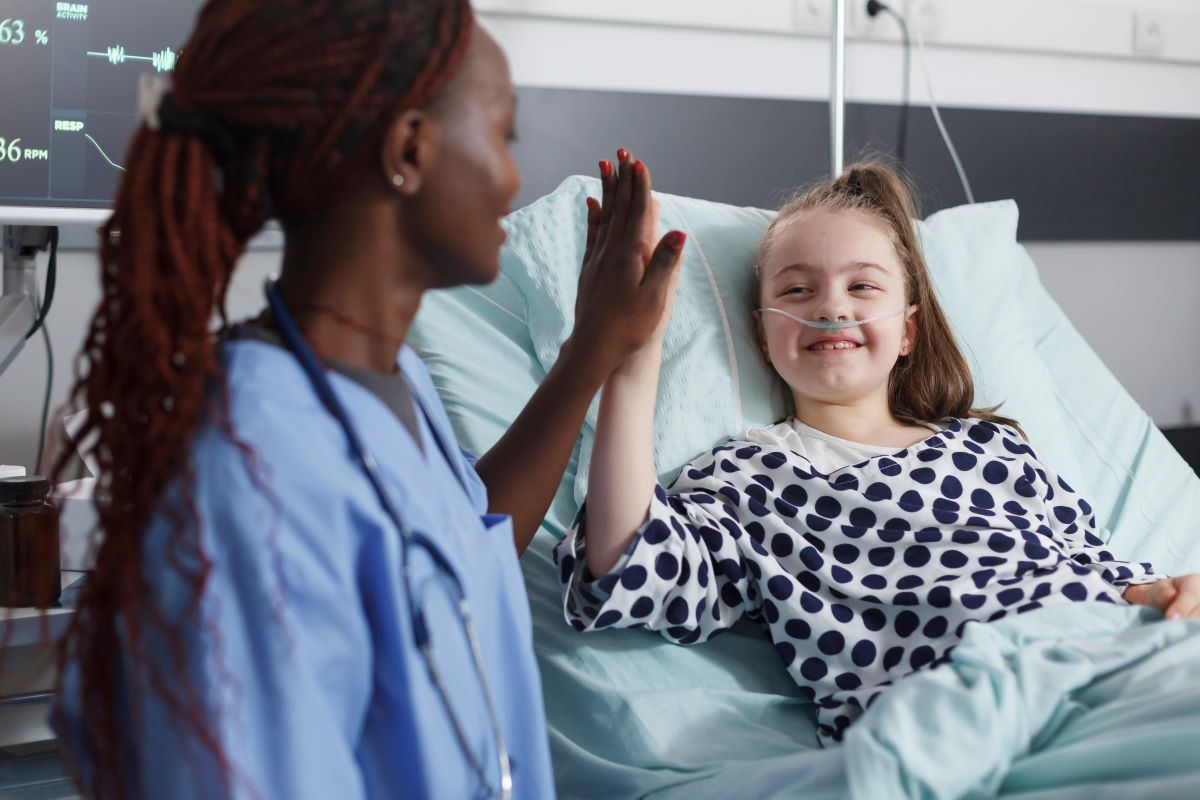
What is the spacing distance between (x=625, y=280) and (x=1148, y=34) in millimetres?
2059

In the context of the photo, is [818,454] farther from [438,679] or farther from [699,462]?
[438,679]

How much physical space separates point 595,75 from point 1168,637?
57.1 inches

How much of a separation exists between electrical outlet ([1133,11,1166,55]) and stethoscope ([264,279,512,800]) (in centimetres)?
237

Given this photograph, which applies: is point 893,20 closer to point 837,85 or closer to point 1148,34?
point 837,85

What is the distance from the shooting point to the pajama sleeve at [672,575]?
3.75 feet

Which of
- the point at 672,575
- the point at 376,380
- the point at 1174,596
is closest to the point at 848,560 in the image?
the point at 672,575

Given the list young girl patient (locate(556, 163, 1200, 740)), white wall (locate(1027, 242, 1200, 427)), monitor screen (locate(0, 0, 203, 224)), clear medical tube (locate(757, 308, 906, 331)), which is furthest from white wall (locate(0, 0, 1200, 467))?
clear medical tube (locate(757, 308, 906, 331))

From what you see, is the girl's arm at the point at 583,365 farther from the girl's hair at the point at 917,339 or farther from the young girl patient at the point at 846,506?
the girl's hair at the point at 917,339

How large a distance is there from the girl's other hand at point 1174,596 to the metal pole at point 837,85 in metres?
1.12

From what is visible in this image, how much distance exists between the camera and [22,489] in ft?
4.14

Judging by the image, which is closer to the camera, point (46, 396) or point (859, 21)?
point (46, 396)

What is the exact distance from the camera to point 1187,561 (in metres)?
1.55

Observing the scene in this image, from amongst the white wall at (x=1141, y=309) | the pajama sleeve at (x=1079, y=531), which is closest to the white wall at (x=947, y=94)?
the white wall at (x=1141, y=309)

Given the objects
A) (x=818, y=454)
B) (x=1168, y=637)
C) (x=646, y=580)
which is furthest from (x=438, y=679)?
(x=818, y=454)
